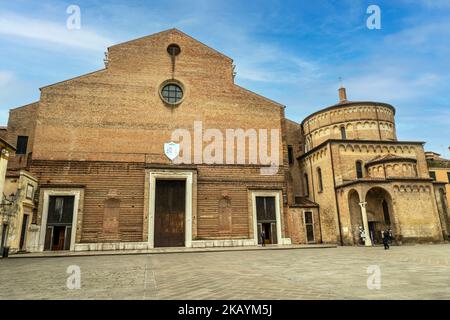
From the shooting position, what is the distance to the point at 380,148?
25.0m

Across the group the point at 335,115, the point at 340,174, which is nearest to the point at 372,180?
the point at 340,174

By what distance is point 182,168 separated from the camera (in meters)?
21.0

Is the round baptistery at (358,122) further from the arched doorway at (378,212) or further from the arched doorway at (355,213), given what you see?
the arched doorway at (355,213)

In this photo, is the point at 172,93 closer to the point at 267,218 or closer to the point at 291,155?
the point at 267,218

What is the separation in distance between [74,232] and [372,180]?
2040 centimetres

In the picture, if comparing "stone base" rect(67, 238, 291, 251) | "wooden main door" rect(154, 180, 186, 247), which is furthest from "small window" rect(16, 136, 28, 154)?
"wooden main door" rect(154, 180, 186, 247)

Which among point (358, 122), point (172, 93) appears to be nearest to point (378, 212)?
point (358, 122)

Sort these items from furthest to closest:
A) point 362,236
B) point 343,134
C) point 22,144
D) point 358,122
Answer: point 343,134, point 358,122, point 22,144, point 362,236

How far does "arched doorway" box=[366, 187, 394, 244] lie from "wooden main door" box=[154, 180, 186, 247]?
1396cm

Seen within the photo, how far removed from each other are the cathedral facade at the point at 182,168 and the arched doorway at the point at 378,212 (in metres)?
0.08

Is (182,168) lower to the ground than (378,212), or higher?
higher

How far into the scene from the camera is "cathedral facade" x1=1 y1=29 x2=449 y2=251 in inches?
768

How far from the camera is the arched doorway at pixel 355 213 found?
70.6 feet

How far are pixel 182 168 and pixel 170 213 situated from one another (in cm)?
326
